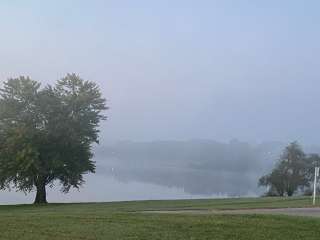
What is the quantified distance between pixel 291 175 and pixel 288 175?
331mm

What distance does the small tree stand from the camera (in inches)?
2302

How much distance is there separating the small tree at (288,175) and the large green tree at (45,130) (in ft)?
83.2

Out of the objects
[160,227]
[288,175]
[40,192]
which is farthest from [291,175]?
[160,227]

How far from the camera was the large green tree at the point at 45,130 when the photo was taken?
120 ft

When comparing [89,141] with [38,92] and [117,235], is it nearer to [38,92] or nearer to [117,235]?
[38,92]

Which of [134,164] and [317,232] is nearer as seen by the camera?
[317,232]

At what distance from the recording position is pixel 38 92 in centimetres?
3828

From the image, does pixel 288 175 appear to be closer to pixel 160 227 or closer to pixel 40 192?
pixel 40 192

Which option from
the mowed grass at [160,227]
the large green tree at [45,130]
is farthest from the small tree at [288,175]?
the mowed grass at [160,227]

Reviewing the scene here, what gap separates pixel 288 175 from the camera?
59219 millimetres

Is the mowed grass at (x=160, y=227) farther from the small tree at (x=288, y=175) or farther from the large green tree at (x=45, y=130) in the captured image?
the small tree at (x=288, y=175)

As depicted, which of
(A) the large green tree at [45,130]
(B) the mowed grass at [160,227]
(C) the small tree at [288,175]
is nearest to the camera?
(B) the mowed grass at [160,227]

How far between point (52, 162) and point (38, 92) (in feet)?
15.7

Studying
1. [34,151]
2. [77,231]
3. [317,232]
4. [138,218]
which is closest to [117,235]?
[77,231]
